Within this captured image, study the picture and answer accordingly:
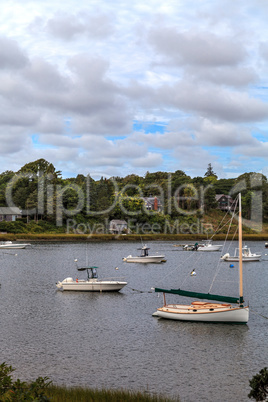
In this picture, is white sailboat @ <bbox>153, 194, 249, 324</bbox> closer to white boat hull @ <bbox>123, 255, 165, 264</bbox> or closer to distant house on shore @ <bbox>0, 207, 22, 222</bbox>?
white boat hull @ <bbox>123, 255, 165, 264</bbox>

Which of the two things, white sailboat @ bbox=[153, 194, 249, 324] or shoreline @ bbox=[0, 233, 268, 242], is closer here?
white sailboat @ bbox=[153, 194, 249, 324]

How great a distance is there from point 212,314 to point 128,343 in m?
8.37

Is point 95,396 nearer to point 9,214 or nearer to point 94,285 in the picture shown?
point 94,285

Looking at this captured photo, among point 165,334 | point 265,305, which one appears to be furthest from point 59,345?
point 265,305

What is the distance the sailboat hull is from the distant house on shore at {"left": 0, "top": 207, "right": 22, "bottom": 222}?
134 m

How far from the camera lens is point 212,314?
39.6 m

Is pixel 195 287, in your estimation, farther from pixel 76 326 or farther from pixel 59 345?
pixel 59 345

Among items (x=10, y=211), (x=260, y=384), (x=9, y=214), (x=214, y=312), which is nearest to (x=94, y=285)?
(x=214, y=312)

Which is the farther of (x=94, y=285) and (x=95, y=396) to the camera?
(x=94, y=285)

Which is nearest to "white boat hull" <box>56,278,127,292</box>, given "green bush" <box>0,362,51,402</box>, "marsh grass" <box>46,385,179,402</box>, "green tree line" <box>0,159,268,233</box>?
"marsh grass" <box>46,385,179,402</box>

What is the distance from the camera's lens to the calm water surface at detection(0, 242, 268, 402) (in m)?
27.3

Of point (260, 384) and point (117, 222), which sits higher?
point (117, 222)

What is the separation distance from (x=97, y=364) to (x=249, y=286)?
39.8m

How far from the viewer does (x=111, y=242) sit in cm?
15988
